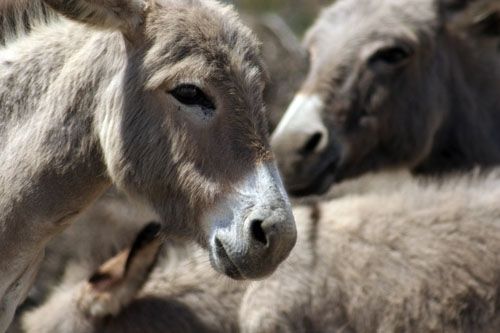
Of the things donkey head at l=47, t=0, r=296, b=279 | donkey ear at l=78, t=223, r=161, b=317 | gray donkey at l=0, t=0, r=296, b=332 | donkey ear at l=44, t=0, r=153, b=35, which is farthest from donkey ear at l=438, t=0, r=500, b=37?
donkey ear at l=44, t=0, r=153, b=35

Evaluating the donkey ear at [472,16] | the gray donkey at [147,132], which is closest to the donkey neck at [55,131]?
the gray donkey at [147,132]

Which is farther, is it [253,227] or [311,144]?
[311,144]

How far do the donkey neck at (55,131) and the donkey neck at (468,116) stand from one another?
9.48 ft

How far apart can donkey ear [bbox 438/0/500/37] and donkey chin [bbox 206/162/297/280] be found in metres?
3.06

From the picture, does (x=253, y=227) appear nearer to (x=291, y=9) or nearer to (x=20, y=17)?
(x=20, y=17)

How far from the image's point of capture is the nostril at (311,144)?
207 inches

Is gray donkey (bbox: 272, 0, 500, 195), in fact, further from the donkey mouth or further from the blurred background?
the blurred background

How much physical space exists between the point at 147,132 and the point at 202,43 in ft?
1.03

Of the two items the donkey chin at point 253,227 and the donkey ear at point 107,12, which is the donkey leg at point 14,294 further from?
the donkey ear at point 107,12

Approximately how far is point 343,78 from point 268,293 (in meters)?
1.50

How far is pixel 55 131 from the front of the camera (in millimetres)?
3166

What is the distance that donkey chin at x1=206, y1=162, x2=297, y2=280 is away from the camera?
9.61 feet

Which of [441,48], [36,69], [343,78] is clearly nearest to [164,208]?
[36,69]

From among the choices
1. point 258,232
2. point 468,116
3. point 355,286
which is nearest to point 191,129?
point 258,232
